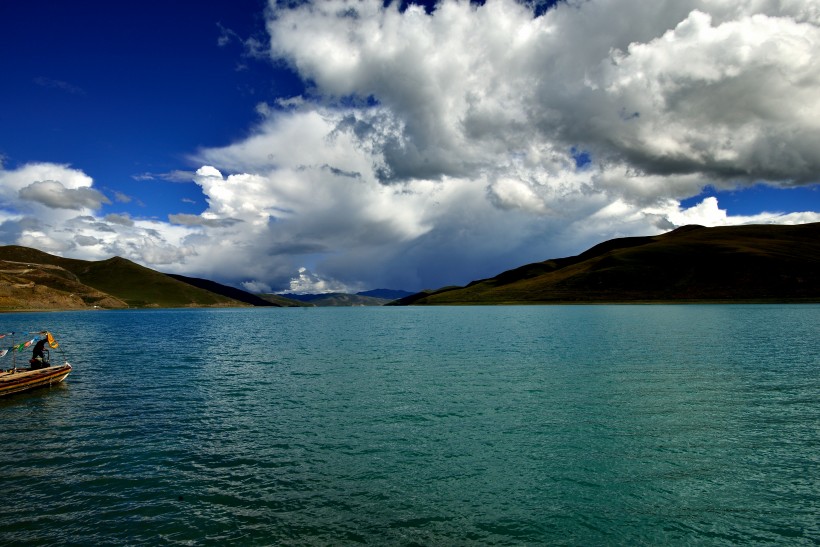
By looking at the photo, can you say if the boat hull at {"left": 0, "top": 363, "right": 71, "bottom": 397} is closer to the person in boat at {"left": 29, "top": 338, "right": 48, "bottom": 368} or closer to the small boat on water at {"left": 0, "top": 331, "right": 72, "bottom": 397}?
the small boat on water at {"left": 0, "top": 331, "right": 72, "bottom": 397}

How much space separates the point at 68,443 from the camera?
32.2m

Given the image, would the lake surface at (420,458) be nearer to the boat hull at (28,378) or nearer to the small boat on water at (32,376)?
the boat hull at (28,378)

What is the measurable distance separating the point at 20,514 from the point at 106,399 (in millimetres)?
26826

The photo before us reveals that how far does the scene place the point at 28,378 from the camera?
51125 millimetres

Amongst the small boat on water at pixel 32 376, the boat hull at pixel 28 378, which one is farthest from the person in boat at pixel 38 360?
the boat hull at pixel 28 378

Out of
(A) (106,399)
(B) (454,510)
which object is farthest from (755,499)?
(A) (106,399)

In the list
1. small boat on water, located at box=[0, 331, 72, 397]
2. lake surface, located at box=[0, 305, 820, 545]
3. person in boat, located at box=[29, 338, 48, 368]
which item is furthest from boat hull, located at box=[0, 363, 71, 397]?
lake surface, located at box=[0, 305, 820, 545]

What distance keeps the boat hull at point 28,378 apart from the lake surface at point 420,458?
1.29 m

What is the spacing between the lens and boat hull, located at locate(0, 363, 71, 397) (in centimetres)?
4928

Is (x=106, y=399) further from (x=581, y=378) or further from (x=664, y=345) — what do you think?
(x=664, y=345)

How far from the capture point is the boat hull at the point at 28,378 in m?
49.3

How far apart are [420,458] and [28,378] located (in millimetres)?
47126

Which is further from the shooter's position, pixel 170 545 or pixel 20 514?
pixel 20 514

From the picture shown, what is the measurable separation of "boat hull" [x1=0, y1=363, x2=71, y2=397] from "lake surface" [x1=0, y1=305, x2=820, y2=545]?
1286 mm
